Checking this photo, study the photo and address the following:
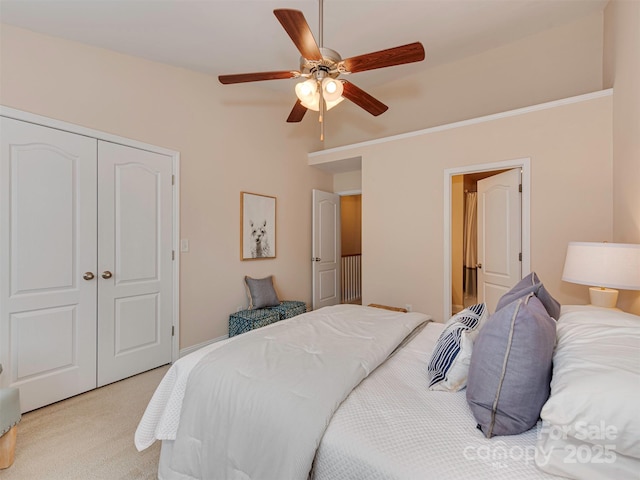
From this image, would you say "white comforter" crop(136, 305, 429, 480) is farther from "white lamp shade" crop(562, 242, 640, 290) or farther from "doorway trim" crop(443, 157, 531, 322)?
"doorway trim" crop(443, 157, 531, 322)

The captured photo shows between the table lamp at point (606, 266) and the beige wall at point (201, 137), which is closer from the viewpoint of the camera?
the table lamp at point (606, 266)

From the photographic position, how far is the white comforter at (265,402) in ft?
3.33

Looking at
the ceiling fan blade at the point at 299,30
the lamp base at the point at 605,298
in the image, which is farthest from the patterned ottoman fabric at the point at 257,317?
the lamp base at the point at 605,298

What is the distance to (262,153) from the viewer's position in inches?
152

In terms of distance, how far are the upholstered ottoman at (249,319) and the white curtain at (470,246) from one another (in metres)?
3.39

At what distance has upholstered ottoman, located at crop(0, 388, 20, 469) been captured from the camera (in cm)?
157

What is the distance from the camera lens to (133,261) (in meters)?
2.71

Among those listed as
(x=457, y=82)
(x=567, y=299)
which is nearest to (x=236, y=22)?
(x=457, y=82)

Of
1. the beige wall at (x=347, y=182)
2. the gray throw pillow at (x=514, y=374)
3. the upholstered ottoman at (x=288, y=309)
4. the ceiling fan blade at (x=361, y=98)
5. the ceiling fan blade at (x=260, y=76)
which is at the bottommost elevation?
the upholstered ottoman at (x=288, y=309)

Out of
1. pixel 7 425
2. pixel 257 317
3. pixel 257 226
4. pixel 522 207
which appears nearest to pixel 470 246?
pixel 522 207

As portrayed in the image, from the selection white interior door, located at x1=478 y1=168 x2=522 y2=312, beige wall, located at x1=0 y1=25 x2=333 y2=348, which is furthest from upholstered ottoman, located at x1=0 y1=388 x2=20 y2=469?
white interior door, located at x1=478 y1=168 x2=522 y2=312

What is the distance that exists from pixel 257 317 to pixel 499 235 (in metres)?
2.75

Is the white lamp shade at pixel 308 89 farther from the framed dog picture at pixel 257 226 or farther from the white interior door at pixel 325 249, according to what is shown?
the white interior door at pixel 325 249

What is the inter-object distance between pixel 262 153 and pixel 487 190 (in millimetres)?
2751
